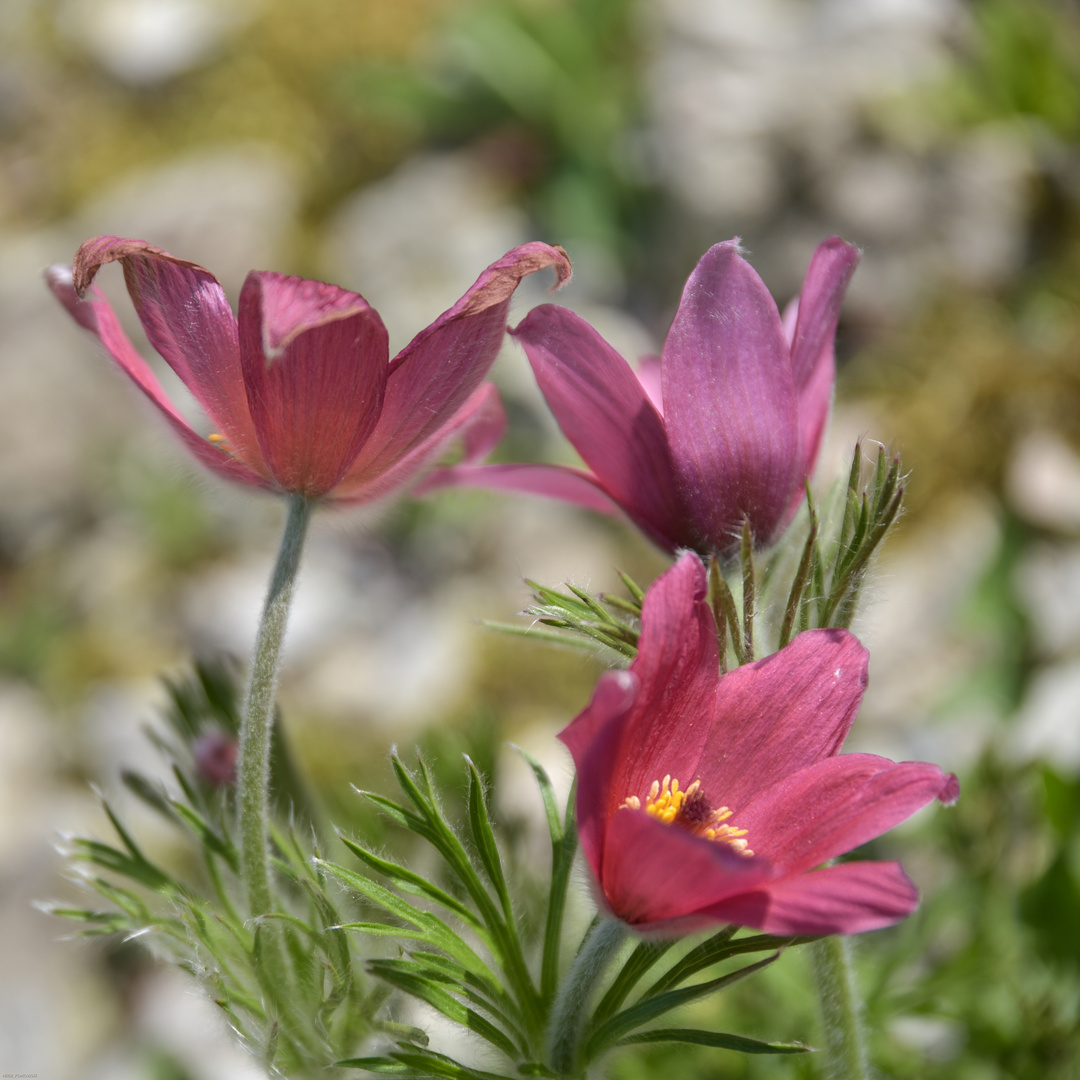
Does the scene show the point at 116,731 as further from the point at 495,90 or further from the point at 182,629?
the point at 495,90

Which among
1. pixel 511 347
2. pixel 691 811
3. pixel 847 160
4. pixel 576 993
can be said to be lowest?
pixel 576 993

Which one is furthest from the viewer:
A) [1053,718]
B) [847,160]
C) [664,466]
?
[847,160]

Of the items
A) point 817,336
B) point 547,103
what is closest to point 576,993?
point 817,336

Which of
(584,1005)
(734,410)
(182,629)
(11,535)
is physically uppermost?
(11,535)

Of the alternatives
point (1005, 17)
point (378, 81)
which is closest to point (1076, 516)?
point (1005, 17)

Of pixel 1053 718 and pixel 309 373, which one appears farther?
pixel 1053 718

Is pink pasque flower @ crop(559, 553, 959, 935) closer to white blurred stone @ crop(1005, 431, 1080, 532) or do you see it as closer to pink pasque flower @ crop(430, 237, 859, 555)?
pink pasque flower @ crop(430, 237, 859, 555)

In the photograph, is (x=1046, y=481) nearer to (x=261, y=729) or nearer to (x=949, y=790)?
(x=949, y=790)
